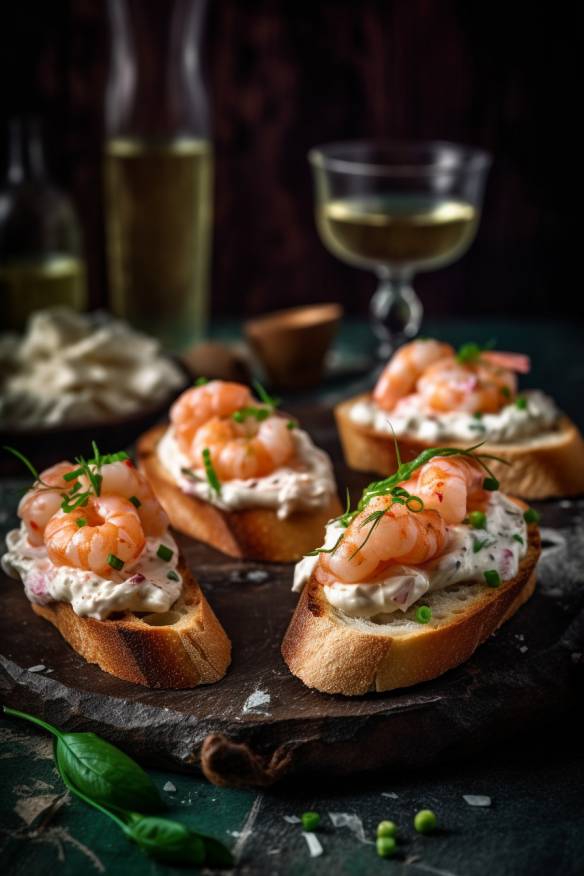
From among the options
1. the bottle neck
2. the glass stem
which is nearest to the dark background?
the bottle neck

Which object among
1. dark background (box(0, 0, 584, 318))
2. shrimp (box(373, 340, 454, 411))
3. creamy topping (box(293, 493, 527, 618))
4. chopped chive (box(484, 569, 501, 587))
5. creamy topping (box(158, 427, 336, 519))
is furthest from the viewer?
dark background (box(0, 0, 584, 318))

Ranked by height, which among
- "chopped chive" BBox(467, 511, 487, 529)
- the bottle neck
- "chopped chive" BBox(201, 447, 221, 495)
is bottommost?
"chopped chive" BBox(201, 447, 221, 495)

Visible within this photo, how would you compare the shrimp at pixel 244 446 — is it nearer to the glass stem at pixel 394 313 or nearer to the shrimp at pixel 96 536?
the shrimp at pixel 96 536

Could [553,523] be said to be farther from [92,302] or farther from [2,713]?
[92,302]

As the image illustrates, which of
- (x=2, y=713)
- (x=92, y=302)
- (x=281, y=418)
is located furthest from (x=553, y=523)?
(x=92, y=302)

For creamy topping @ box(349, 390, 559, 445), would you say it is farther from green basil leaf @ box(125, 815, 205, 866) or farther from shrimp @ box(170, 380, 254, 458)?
green basil leaf @ box(125, 815, 205, 866)

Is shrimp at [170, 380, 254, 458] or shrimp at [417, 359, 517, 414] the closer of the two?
shrimp at [170, 380, 254, 458]

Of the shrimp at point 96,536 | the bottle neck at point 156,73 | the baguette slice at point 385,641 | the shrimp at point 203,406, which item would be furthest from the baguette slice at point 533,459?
the bottle neck at point 156,73
